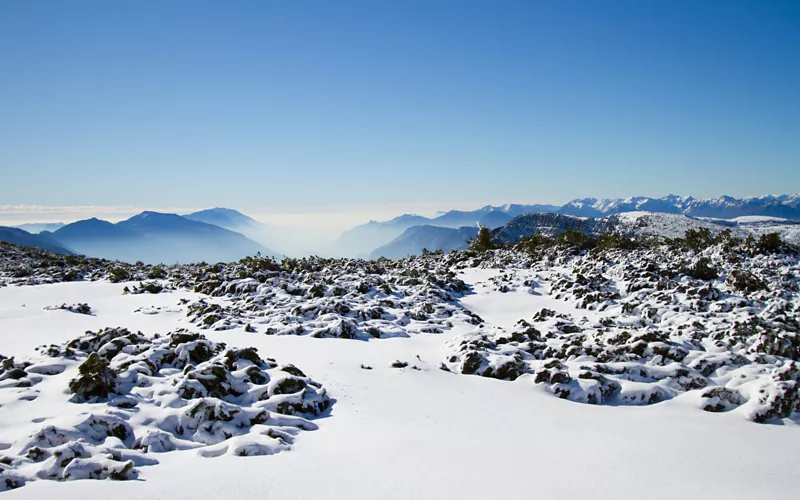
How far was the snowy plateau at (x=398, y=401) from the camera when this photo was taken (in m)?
4.94

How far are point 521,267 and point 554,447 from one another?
978 inches

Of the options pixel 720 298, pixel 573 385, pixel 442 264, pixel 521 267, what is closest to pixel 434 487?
pixel 573 385

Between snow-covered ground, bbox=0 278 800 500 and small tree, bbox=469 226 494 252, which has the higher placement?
small tree, bbox=469 226 494 252

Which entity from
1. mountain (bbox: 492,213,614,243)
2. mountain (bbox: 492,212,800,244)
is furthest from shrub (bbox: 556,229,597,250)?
mountain (bbox: 492,213,614,243)

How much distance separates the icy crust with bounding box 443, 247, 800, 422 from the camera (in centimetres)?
869

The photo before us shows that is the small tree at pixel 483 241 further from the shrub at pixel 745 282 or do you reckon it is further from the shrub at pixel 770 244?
the shrub at pixel 745 282

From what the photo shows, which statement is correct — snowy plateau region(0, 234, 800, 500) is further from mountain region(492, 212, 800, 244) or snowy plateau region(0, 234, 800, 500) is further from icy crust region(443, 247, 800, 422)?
mountain region(492, 212, 800, 244)

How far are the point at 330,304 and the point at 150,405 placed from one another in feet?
32.2

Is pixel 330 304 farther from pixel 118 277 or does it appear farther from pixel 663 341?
pixel 118 277

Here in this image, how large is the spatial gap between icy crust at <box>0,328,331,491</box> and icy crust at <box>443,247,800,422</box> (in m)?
5.07

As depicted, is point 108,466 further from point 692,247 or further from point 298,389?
point 692,247

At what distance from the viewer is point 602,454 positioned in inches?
237

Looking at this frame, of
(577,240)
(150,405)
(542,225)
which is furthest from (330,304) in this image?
(542,225)

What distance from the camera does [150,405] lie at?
23.4 feet
